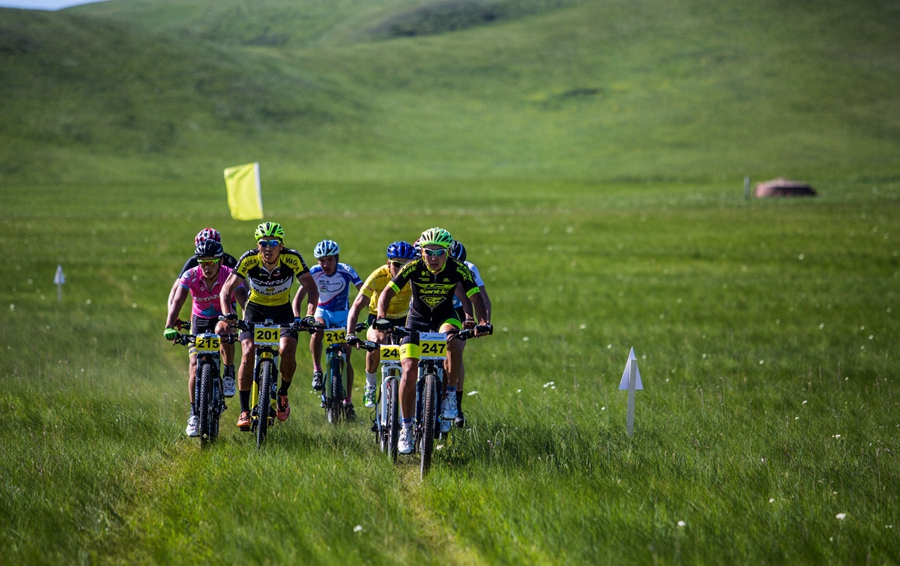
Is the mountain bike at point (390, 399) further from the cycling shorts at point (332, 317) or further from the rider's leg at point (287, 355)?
the cycling shorts at point (332, 317)

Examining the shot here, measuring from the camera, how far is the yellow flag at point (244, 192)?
2184 centimetres

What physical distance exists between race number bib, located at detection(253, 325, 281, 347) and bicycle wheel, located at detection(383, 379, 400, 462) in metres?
1.39

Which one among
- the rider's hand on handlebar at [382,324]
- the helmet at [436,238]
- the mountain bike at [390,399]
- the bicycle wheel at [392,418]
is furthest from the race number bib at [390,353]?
the helmet at [436,238]

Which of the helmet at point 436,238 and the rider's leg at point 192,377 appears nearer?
the helmet at point 436,238

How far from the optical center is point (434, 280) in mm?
8906

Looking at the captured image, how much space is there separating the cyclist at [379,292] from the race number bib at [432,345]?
4.50 ft

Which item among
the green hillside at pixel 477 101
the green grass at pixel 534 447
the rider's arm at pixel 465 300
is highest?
the green hillside at pixel 477 101

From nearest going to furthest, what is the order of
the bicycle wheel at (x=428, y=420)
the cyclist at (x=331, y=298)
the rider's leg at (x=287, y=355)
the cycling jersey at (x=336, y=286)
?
the bicycle wheel at (x=428, y=420)
the rider's leg at (x=287, y=355)
the cyclist at (x=331, y=298)
the cycling jersey at (x=336, y=286)

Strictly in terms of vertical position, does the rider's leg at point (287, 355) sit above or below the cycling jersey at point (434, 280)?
below

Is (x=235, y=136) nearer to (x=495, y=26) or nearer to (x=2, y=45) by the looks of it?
(x=2, y=45)

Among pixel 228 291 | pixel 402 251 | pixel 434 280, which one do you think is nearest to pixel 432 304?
pixel 434 280

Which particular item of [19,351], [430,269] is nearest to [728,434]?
[430,269]

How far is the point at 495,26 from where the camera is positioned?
19200 cm

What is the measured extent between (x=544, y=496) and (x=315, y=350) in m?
5.42
